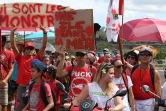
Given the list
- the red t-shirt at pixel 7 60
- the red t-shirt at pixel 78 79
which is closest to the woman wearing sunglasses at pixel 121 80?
the red t-shirt at pixel 78 79

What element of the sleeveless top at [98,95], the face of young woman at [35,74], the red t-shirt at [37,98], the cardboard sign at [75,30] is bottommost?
the red t-shirt at [37,98]

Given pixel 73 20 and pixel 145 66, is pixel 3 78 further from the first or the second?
pixel 145 66

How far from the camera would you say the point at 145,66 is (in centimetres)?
723

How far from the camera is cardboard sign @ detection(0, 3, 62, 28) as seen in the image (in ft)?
29.7

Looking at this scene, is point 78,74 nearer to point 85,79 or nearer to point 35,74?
point 85,79

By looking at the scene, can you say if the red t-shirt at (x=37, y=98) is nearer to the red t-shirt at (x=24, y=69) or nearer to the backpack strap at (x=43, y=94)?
the backpack strap at (x=43, y=94)

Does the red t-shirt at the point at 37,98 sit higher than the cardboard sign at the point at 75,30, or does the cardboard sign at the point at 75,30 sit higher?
the cardboard sign at the point at 75,30

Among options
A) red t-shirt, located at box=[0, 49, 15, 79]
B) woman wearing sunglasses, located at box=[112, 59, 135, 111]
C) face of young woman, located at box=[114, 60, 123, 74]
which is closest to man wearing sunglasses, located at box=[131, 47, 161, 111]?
woman wearing sunglasses, located at box=[112, 59, 135, 111]

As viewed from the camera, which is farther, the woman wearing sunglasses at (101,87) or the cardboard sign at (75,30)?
the cardboard sign at (75,30)

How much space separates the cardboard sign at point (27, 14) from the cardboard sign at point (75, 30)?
1.38 meters

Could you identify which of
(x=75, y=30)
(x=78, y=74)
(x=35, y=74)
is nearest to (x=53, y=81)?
(x=78, y=74)

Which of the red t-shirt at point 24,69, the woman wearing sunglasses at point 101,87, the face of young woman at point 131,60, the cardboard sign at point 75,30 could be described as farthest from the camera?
the red t-shirt at point 24,69

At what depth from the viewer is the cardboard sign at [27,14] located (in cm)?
904

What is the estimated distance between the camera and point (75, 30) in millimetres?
7559
